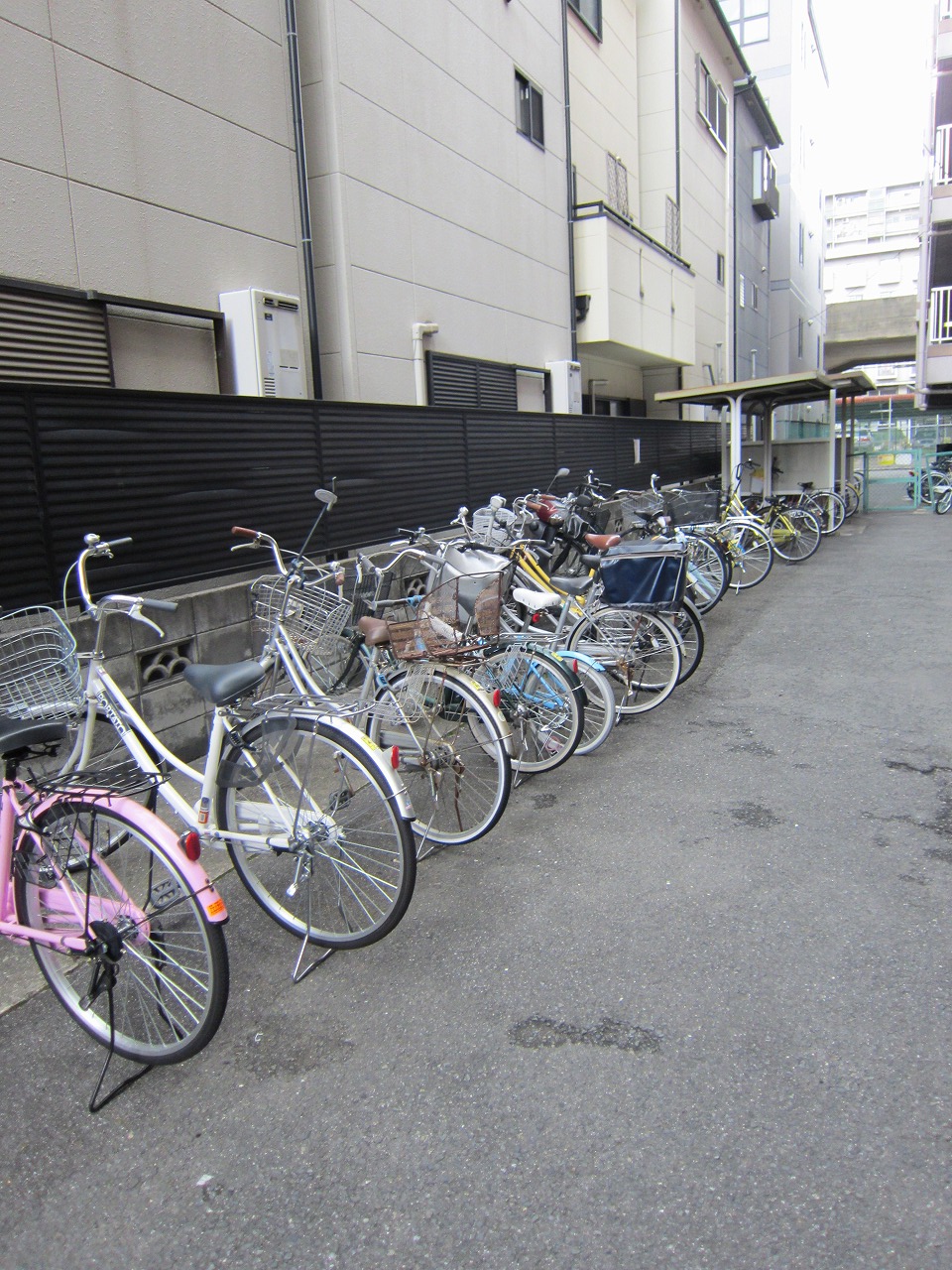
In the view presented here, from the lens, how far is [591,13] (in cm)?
1518

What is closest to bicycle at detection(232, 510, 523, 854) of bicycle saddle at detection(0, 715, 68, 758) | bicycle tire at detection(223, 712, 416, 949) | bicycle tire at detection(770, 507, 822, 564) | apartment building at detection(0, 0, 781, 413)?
bicycle tire at detection(223, 712, 416, 949)

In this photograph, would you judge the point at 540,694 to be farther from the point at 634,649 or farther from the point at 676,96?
the point at 676,96

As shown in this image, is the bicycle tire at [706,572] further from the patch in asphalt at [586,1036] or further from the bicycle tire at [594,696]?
the patch in asphalt at [586,1036]

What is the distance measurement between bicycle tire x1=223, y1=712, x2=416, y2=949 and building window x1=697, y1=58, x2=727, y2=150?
73.6ft

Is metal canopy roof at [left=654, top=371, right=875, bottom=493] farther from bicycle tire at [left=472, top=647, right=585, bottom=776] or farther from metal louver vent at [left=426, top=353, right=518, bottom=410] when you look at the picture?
bicycle tire at [left=472, top=647, right=585, bottom=776]

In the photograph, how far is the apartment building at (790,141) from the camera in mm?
29453

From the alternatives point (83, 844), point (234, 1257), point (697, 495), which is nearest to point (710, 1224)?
point (234, 1257)

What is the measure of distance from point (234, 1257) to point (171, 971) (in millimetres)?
923

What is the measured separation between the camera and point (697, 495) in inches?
379

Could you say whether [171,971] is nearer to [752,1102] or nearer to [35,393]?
[752,1102]

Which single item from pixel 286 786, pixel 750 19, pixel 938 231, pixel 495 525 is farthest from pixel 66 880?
pixel 750 19

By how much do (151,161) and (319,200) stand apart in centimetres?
218

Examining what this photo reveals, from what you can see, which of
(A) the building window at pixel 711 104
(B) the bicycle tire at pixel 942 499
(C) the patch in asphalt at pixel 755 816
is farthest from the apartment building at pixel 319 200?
(B) the bicycle tire at pixel 942 499

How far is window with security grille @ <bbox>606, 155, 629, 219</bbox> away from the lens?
16.2m
